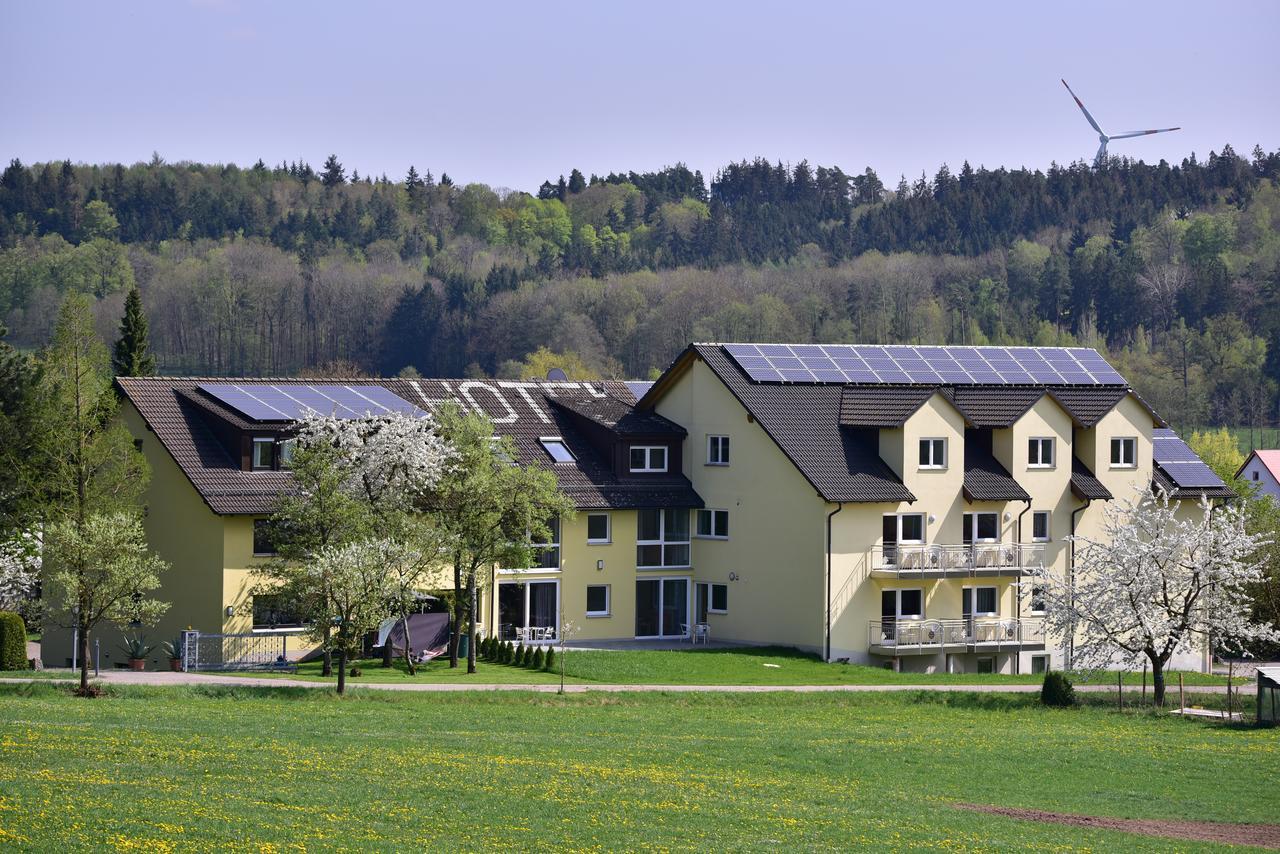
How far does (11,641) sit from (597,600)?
18.0 m

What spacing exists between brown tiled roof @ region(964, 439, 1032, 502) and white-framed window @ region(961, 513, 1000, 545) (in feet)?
2.94

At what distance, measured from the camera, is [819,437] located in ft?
173

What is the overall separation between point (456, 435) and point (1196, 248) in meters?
146

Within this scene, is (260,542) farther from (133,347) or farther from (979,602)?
(133,347)

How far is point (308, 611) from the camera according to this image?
39500 millimetres

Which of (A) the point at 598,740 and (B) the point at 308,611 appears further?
(B) the point at 308,611

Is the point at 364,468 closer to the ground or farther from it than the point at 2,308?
closer to the ground

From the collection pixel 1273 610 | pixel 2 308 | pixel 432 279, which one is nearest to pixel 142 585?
pixel 1273 610

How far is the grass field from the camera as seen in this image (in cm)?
2158

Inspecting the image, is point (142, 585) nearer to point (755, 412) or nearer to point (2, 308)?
point (755, 412)

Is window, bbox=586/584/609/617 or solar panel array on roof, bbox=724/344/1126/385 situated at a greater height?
solar panel array on roof, bbox=724/344/1126/385

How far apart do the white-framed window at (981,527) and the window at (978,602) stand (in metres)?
1.57

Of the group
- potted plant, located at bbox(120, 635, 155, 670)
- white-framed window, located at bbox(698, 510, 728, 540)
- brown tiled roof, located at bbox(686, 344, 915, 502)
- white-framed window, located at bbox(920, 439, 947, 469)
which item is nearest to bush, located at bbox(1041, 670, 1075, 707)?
brown tiled roof, located at bbox(686, 344, 915, 502)

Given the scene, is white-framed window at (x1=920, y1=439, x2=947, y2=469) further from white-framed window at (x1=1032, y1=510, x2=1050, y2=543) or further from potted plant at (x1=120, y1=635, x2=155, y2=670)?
potted plant at (x1=120, y1=635, x2=155, y2=670)
